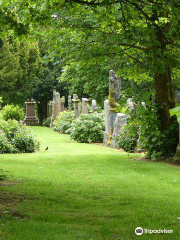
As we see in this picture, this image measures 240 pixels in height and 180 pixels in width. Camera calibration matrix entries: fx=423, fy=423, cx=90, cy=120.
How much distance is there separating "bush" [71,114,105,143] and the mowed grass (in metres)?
10.9

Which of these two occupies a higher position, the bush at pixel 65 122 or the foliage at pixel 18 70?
the foliage at pixel 18 70

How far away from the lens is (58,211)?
6.34 metres

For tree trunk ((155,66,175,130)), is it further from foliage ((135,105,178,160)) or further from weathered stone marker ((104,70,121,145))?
weathered stone marker ((104,70,121,145))

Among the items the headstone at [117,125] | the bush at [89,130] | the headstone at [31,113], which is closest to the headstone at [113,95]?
the headstone at [117,125]

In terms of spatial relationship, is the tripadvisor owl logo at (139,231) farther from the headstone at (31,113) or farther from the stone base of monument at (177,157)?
the headstone at (31,113)

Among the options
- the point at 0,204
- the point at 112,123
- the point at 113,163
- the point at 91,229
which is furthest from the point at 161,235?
the point at 112,123

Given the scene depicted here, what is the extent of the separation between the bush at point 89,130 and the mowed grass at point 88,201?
1086 cm

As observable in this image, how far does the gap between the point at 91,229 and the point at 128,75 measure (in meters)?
8.37

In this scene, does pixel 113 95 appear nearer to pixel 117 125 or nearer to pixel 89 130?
pixel 117 125

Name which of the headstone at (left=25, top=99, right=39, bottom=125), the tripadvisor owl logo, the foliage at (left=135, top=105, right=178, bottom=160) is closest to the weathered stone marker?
the foliage at (left=135, top=105, right=178, bottom=160)

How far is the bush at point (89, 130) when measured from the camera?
75.4 ft

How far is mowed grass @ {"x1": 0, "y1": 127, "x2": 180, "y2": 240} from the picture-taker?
5.23m

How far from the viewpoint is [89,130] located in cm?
2314

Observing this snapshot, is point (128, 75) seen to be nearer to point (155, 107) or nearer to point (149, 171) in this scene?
point (155, 107)
